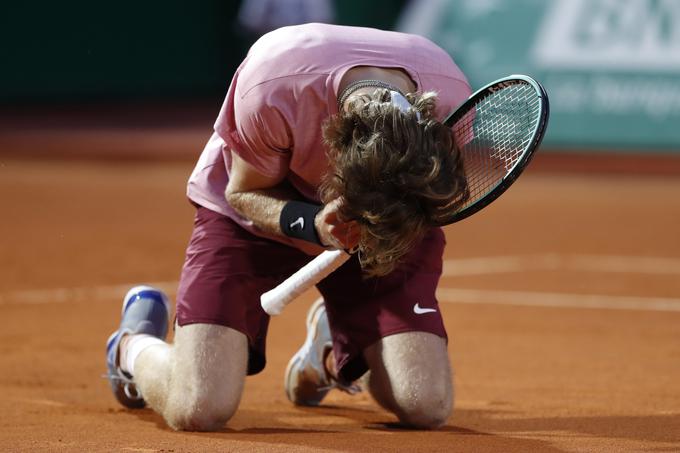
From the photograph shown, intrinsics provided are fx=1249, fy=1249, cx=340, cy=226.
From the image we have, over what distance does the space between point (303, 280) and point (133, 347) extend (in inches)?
31.9

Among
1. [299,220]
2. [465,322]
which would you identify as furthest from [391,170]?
[465,322]

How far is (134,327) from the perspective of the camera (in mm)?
4484

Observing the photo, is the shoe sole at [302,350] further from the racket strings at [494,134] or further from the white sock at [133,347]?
the racket strings at [494,134]

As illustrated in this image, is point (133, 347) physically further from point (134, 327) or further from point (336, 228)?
point (336, 228)

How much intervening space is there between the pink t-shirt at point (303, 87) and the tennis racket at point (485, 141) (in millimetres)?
119

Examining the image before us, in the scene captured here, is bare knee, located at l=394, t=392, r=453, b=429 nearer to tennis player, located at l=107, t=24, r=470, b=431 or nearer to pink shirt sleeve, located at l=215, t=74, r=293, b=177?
tennis player, located at l=107, t=24, r=470, b=431

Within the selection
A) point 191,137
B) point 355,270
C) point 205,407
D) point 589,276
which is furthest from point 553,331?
point 191,137

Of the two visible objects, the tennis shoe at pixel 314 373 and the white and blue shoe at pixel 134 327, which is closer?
the white and blue shoe at pixel 134 327

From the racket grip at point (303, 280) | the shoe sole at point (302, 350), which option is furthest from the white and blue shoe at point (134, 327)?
the racket grip at point (303, 280)

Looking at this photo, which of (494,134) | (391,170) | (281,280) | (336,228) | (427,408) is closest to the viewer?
(391,170)

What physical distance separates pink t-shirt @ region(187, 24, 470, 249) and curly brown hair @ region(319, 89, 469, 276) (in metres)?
0.23

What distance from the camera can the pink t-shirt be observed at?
3.75 m

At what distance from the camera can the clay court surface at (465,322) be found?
12.6 feet

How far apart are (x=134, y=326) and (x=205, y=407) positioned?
0.72 metres
